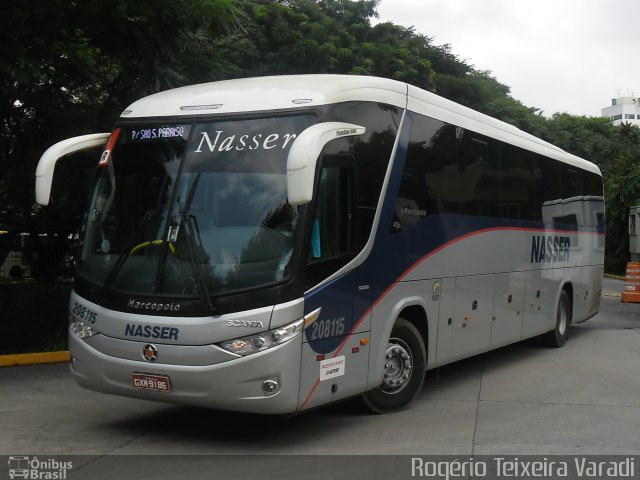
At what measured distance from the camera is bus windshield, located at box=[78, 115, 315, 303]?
6211mm

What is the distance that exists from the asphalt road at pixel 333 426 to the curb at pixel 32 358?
14.0 inches

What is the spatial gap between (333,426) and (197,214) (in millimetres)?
2481

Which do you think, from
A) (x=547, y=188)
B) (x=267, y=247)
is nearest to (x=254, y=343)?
(x=267, y=247)

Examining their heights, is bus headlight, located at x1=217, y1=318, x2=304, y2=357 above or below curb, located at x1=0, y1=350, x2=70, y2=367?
above

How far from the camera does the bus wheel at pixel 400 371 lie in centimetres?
766

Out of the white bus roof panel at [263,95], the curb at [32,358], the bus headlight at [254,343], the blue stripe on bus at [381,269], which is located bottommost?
the curb at [32,358]

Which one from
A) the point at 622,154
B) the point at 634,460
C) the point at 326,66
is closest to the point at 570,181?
the point at 634,460

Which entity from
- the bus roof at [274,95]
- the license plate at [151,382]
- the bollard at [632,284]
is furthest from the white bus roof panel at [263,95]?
the bollard at [632,284]

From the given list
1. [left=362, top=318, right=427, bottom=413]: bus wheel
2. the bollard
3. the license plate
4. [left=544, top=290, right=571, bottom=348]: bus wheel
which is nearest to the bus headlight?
the license plate

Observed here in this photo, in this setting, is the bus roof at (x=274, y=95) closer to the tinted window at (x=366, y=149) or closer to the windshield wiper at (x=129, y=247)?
the tinted window at (x=366, y=149)

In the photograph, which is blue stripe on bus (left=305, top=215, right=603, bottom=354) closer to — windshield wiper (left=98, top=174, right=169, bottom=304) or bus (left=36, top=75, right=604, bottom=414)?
bus (left=36, top=75, right=604, bottom=414)

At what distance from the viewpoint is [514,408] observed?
26.6 feet

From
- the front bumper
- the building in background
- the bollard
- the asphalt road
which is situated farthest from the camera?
the building in background

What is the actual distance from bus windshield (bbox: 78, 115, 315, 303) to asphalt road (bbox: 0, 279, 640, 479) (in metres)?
1.41
